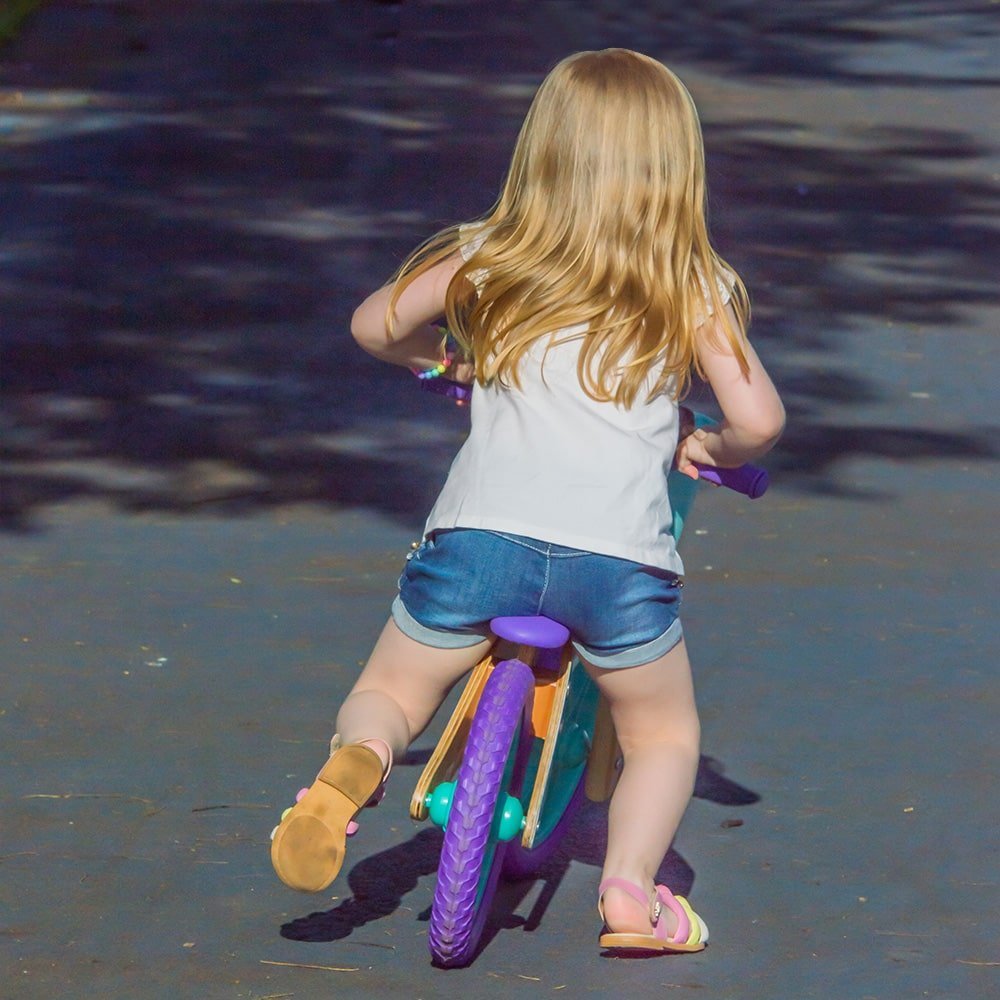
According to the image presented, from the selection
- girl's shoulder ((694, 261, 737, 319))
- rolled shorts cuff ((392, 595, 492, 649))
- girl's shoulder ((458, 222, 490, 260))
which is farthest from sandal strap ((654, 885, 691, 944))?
girl's shoulder ((458, 222, 490, 260))

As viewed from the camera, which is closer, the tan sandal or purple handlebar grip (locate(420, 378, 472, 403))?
the tan sandal

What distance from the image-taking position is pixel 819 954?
3254 mm

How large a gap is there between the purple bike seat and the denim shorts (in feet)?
0.05

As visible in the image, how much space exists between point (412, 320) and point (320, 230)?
514 cm

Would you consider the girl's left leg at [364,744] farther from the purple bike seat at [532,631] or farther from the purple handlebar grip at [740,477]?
the purple handlebar grip at [740,477]

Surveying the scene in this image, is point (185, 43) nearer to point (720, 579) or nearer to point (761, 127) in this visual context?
point (761, 127)

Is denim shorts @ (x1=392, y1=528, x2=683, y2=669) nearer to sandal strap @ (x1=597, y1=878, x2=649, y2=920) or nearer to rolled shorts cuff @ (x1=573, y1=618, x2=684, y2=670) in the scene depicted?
rolled shorts cuff @ (x1=573, y1=618, x2=684, y2=670)

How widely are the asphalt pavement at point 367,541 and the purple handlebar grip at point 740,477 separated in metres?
0.81

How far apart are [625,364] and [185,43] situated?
9.38 meters

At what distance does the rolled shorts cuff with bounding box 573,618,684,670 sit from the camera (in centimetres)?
314

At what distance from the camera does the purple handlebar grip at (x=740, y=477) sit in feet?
10.6

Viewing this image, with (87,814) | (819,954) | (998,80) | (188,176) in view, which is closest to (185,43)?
(188,176)

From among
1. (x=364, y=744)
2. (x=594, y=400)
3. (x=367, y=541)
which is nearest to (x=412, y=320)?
(x=594, y=400)

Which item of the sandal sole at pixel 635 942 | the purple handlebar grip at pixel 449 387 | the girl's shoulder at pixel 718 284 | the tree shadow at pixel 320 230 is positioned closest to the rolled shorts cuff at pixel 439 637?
the purple handlebar grip at pixel 449 387
